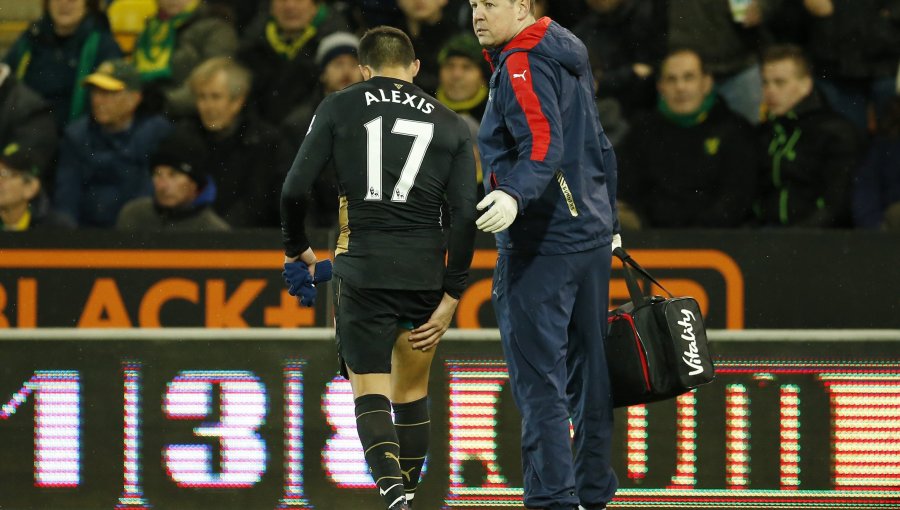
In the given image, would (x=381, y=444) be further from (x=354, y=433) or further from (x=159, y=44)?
(x=159, y=44)

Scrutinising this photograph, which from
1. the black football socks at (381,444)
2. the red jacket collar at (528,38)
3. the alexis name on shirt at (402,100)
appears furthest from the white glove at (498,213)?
the black football socks at (381,444)

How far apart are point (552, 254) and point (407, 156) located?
69cm

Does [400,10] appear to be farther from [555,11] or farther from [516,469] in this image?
[516,469]

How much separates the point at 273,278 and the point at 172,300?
493 mm

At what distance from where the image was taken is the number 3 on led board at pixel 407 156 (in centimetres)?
516

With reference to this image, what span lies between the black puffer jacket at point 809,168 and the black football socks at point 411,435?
117 inches

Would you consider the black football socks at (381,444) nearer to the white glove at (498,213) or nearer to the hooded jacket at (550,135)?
the hooded jacket at (550,135)

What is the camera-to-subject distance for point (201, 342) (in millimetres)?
6105

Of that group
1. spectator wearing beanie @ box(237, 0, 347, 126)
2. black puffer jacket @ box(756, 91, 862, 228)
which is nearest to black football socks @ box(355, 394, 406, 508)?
black puffer jacket @ box(756, 91, 862, 228)

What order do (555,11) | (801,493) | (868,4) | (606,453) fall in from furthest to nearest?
(555,11) < (868,4) < (801,493) < (606,453)

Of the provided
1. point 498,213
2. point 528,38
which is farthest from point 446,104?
point 498,213

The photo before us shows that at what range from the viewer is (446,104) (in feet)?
26.2

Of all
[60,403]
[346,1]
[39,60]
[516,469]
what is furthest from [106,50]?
[516,469]

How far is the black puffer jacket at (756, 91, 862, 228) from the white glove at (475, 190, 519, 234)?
3.41 metres
